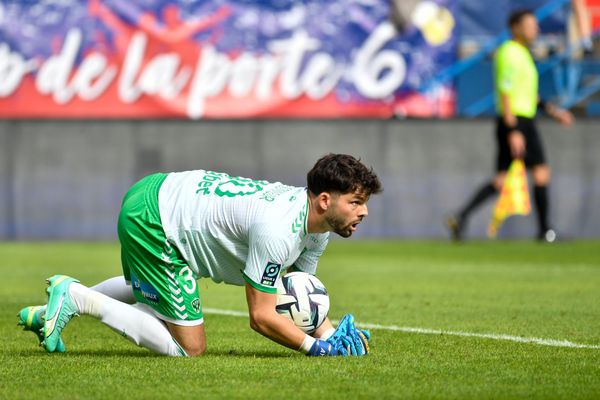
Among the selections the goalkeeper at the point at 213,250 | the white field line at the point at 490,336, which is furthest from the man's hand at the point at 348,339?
the white field line at the point at 490,336

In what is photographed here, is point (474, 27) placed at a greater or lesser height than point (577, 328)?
greater

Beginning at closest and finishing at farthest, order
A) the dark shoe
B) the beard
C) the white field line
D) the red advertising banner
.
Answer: the beard → the white field line → the dark shoe → the red advertising banner

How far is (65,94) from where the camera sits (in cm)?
1945

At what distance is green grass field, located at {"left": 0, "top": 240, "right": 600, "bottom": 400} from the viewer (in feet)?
17.7

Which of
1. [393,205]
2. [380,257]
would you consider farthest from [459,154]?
[380,257]

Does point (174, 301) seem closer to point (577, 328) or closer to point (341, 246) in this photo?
point (577, 328)

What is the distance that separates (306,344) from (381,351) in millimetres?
531

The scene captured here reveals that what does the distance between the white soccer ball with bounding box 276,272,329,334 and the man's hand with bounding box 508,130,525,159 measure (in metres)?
9.37

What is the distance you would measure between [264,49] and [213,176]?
1291cm

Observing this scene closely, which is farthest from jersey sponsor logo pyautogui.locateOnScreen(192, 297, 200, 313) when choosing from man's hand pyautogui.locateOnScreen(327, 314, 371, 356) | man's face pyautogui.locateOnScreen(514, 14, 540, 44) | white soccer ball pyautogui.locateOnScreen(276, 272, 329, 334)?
man's face pyautogui.locateOnScreen(514, 14, 540, 44)

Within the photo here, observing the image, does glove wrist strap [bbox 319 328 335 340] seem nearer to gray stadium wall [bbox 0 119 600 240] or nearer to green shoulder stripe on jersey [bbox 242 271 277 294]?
green shoulder stripe on jersey [bbox 242 271 277 294]

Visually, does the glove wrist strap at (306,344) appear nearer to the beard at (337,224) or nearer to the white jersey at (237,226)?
the white jersey at (237,226)

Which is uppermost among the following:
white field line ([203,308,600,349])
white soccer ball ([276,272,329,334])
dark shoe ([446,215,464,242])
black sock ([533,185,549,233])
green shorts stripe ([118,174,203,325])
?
green shorts stripe ([118,174,203,325])

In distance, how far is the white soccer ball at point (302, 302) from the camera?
6.63 metres
